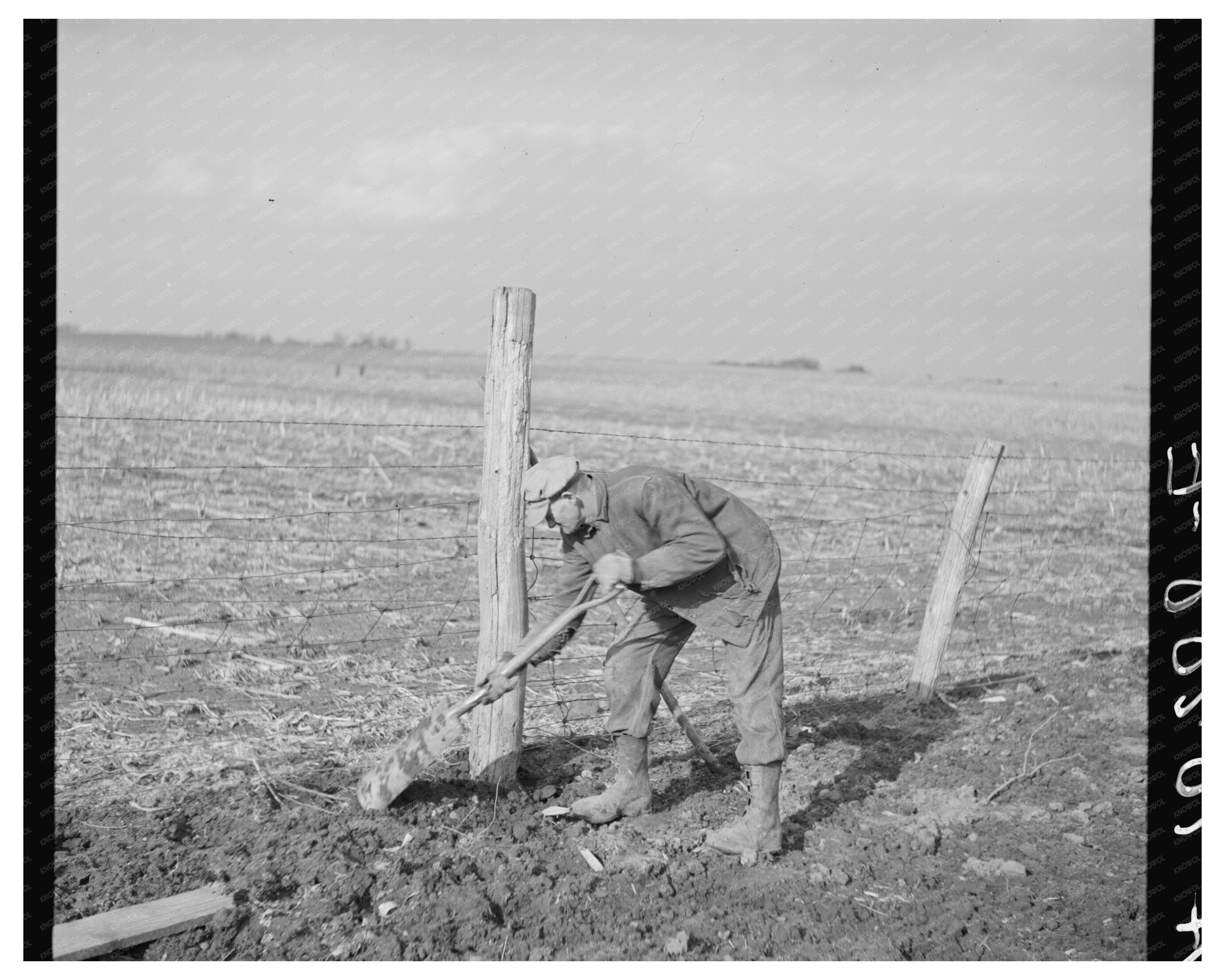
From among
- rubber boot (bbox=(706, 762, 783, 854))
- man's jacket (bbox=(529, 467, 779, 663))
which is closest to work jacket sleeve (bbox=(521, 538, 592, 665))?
man's jacket (bbox=(529, 467, 779, 663))

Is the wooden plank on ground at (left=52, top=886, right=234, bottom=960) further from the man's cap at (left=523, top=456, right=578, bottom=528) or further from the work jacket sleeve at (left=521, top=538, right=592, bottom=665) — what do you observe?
A: the man's cap at (left=523, top=456, right=578, bottom=528)

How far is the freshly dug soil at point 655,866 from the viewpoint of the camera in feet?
11.9

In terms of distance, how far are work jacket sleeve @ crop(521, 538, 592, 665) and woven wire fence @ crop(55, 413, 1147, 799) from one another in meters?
0.77

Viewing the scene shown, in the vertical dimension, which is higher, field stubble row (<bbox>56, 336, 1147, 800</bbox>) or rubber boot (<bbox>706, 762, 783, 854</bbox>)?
field stubble row (<bbox>56, 336, 1147, 800</bbox>)

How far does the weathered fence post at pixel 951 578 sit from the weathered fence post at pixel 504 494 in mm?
2721

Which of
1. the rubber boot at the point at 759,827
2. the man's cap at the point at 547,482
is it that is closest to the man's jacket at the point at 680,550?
the man's cap at the point at 547,482

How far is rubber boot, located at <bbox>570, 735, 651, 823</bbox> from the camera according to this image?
444 centimetres

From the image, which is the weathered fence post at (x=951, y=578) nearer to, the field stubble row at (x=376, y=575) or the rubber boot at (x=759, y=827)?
the field stubble row at (x=376, y=575)

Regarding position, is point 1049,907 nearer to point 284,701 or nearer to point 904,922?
point 904,922

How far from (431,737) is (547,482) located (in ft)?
3.69

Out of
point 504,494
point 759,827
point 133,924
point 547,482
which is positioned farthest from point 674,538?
point 133,924

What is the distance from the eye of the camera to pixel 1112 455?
22.7 m

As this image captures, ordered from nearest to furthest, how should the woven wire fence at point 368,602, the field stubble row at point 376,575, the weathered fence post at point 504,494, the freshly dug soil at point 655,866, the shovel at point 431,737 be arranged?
the freshly dug soil at point 655,866 < the shovel at point 431,737 < the weathered fence post at point 504,494 < the woven wire fence at point 368,602 < the field stubble row at point 376,575
